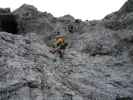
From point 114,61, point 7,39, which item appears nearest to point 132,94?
point 114,61

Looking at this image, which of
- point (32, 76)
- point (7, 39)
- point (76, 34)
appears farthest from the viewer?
point (76, 34)

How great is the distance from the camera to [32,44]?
2161 centimetres

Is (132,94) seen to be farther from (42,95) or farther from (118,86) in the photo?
(42,95)

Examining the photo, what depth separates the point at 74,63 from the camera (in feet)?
67.9

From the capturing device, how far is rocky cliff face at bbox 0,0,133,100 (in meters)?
16.1

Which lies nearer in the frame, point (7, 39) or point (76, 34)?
point (7, 39)

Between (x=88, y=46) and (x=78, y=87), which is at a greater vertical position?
(x=88, y=46)

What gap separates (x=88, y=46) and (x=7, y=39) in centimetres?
673

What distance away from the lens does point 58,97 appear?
1578cm

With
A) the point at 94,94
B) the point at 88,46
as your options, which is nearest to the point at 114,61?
the point at 88,46

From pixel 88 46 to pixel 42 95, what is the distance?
8751 mm

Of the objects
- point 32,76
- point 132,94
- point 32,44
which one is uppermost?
point 32,44

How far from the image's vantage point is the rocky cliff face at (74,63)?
16094 mm

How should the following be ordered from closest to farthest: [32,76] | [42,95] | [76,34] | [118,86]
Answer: [42,95]
[32,76]
[118,86]
[76,34]
